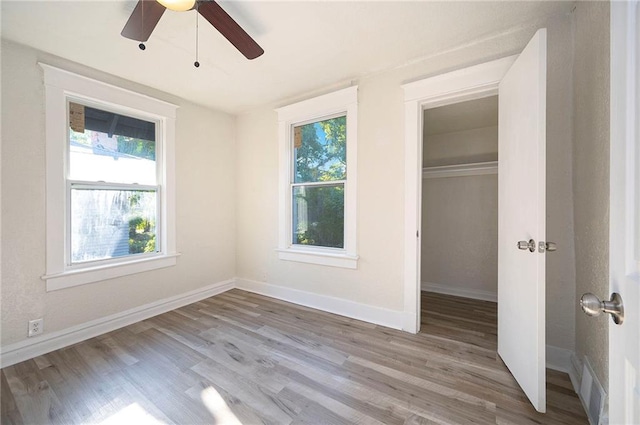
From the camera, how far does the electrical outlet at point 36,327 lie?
2020 millimetres

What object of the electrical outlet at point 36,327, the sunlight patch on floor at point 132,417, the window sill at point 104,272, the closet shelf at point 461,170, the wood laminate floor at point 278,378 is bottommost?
the sunlight patch on floor at point 132,417

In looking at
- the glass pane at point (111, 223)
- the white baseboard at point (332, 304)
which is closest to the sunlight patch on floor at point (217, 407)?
the white baseboard at point (332, 304)

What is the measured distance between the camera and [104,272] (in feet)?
7.95

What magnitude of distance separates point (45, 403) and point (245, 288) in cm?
213

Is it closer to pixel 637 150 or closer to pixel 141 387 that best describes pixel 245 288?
pixel 141 387

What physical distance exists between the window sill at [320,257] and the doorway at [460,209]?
1.18m

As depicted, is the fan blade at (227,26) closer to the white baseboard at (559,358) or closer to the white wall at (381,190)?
the white wall at (381,190)

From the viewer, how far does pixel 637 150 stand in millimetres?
599

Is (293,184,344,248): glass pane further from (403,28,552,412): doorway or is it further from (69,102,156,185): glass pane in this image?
(69,102,156,185): glass pane

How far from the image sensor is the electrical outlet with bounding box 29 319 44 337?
6.63 feet

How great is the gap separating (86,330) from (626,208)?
3.52 meters

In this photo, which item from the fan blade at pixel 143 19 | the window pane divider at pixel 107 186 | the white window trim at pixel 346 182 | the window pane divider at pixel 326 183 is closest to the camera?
the fan blade at pixel 143 19

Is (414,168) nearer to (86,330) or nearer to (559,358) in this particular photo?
(559,358)

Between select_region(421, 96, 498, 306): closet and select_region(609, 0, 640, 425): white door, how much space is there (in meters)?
2.55
